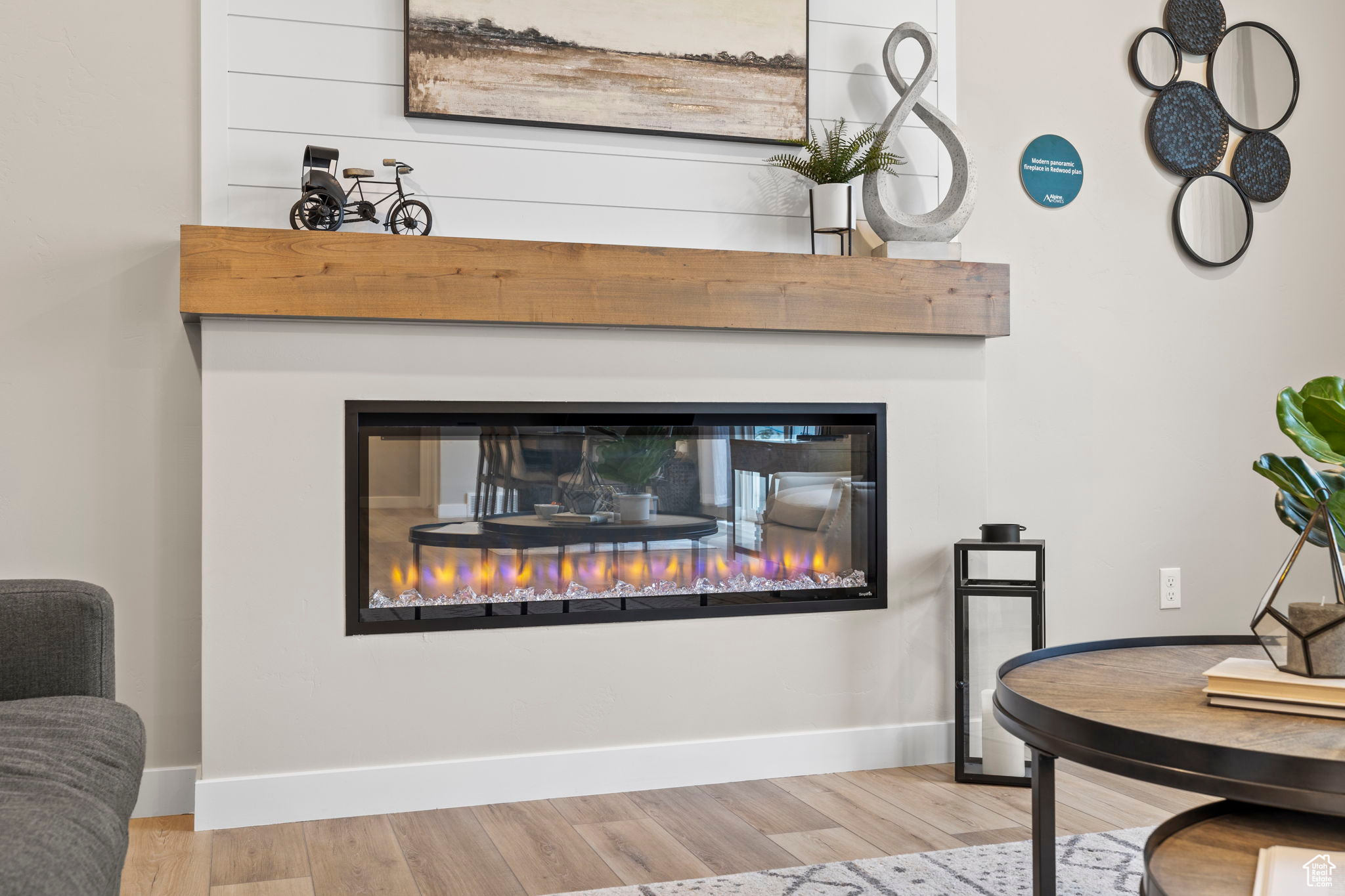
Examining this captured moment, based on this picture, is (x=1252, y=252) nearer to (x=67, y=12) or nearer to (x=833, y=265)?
(x=833, y=265)

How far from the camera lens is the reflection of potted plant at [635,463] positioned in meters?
2.65

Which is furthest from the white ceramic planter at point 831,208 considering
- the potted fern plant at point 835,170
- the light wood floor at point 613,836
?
the light wood floor at point 613,836

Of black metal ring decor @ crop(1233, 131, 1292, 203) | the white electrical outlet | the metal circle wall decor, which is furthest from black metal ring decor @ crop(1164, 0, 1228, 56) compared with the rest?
the white electrical outlet

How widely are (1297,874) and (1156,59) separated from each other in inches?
109

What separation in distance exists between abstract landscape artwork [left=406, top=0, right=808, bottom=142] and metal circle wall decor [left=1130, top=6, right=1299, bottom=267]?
1.19m

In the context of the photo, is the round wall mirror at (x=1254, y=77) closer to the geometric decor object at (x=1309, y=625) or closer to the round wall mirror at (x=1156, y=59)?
the round wall mirror at (x=1156, y=59)

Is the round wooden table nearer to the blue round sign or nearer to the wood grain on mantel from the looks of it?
the wood grain on mantel

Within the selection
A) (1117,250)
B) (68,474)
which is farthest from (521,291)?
(1117,250)

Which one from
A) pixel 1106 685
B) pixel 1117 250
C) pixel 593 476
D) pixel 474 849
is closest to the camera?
pixel 1106 685

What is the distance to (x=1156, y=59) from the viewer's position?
3.23 metres

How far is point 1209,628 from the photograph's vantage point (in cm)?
331

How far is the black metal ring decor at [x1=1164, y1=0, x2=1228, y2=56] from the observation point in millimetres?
3240

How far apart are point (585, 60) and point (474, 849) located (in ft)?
6.03

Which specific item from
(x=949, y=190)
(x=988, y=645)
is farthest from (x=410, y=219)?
(x=988, y=645)
